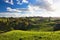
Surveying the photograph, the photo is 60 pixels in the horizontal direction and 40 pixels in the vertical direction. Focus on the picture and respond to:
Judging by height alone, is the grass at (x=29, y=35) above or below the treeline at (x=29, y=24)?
below

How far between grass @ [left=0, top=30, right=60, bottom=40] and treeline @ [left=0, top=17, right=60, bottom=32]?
63mm

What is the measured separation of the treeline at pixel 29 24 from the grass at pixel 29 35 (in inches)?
2.5

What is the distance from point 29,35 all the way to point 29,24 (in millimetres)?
174

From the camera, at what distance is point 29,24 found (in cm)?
231

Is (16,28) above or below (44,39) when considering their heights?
above

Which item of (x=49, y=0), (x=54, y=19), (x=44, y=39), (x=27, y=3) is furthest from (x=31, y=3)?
(x=44, y=39)

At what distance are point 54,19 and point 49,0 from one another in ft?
0.93

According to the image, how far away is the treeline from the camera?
7.47 feet

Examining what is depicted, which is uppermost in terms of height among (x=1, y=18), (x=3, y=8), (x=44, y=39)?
(x=3, y=8)

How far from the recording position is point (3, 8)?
2.31 meters

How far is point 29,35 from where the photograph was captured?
87.7 inches

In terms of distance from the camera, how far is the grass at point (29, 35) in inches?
87.0

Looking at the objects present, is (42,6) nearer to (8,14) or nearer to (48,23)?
(48,23)

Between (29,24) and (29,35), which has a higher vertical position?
(29,24)
